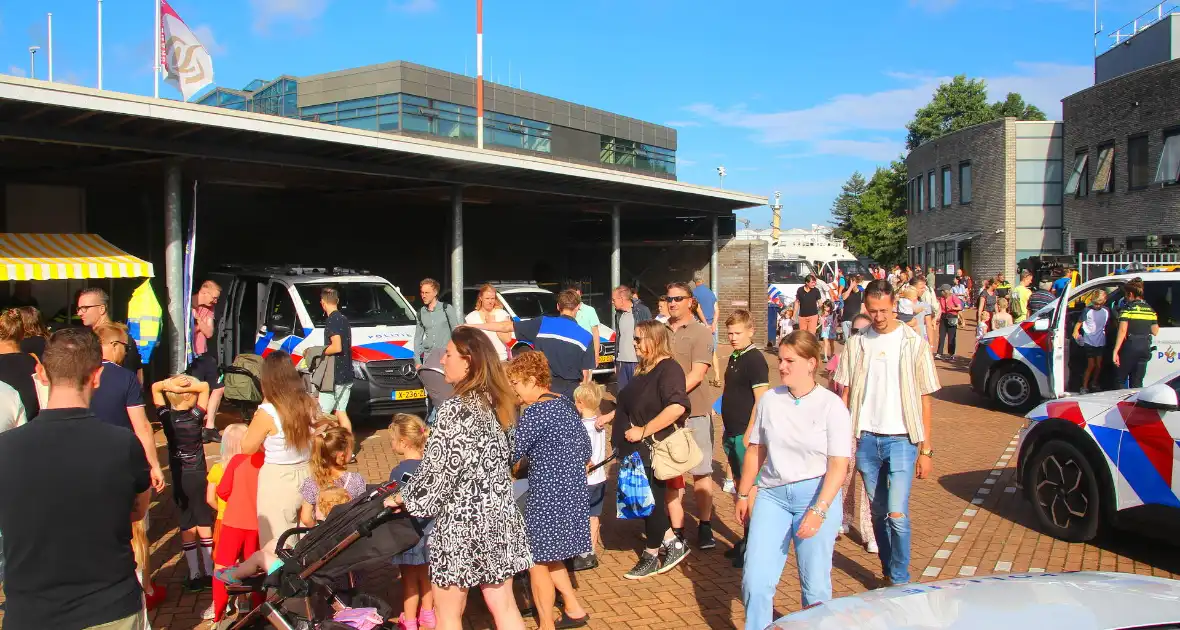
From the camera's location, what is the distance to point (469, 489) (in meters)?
4.11

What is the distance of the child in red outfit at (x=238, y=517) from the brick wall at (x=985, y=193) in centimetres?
3323

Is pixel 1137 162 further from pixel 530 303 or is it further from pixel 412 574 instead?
pixel 412 574

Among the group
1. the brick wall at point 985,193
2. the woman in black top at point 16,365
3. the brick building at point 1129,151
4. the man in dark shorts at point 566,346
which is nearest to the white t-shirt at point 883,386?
the man in dark shorts at point 566,346

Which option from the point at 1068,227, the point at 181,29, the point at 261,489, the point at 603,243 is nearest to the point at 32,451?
the point at 261,489

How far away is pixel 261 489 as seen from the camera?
4930 mm

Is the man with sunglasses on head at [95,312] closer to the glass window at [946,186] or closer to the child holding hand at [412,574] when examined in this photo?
the child holding hand at [412,574]

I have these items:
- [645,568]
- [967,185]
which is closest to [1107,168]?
[967,185]

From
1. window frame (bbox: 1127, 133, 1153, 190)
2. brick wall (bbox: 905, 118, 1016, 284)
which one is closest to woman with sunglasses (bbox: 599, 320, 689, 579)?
window frame (bbox: 1127, 133, 1153, 190)

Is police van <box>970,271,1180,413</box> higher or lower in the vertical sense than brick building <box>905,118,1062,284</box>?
lower

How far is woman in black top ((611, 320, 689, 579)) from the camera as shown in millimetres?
5895

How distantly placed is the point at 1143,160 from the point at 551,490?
2835 centimetres

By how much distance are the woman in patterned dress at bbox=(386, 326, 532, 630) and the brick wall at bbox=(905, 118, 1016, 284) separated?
33.2m

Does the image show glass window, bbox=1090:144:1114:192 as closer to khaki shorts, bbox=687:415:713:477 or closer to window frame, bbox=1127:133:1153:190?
window frame, bbox=1127:133:1153:190

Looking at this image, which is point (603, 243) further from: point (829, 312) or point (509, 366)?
point (509, 366)
